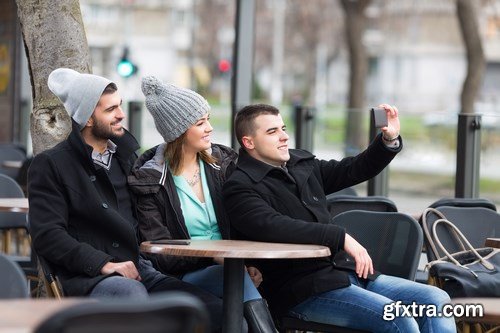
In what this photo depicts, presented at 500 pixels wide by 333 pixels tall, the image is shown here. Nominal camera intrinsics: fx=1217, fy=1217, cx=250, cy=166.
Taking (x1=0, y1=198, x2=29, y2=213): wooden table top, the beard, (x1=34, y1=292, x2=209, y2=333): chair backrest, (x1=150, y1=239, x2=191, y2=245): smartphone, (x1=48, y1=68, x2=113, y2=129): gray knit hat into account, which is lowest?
(x1=0, y1=198, x2=29, y2=213): wooden table top

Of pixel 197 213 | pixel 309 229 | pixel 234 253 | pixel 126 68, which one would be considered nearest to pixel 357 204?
pixel 197 213

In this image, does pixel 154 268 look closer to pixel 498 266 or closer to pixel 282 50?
pixel 498 266

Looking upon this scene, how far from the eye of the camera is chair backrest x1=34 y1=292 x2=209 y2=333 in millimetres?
3094

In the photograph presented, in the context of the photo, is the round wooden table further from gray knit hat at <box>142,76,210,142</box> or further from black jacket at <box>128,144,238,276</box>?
gray knit hat at <box>142,76,210,142</box>

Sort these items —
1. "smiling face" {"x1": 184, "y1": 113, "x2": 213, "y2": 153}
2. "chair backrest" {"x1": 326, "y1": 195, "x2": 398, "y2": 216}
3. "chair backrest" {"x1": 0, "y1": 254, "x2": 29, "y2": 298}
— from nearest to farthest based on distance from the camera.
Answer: "chair backrest" {"x1": 0, "y1": 254, "x2": 29, "y2": 298}
"smiling face" {"x1": 184, "y1": 113, "x2": 213, "y2": 153}
"chair backrest" {"x1": 326, "y1": 195, "x2": 398, "y2": 216}

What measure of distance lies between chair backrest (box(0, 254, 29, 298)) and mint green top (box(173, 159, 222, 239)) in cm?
150

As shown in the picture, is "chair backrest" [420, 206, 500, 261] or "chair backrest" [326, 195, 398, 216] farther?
"chair backrest" [326, 195, 398, 216]

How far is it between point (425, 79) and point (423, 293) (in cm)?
6796

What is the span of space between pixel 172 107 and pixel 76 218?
81 centimetres

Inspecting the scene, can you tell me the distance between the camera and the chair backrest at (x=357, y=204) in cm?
700

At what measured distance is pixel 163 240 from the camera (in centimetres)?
530

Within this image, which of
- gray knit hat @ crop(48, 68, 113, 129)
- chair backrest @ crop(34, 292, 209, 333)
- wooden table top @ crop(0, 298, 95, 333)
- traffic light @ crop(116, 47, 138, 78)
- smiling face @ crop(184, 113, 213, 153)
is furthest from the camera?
traffic light @ crop(116, 47, 138, 78)

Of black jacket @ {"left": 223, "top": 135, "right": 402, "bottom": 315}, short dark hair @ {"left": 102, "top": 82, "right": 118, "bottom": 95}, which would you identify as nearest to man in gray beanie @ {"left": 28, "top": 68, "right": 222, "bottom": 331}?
short dark hair @ {"left": 102, "top": 82, "right": 118, "bottom": 95}

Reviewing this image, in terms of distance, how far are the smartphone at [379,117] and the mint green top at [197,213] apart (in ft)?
2.82
